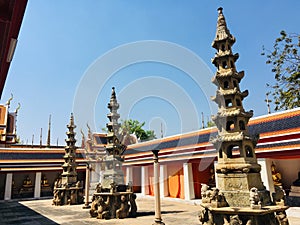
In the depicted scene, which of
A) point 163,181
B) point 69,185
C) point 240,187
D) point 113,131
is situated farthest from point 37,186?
point 240,187

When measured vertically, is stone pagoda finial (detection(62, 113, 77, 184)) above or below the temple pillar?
above

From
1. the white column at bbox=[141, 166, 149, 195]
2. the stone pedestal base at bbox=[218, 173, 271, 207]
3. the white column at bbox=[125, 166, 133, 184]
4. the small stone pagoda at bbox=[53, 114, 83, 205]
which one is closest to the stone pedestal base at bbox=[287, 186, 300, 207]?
the stone pedestal base at bbox=[218, 173, 271, 207]

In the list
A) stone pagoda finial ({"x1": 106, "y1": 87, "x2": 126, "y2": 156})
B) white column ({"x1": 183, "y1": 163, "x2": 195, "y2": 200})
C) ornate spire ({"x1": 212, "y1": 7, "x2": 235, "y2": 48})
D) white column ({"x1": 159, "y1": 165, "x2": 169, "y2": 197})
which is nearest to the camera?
ornate spire ({"x1": 212, "y1": 7, "x2": 235, "y2": 48})

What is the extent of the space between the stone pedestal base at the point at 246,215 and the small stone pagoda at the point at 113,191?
719 centimetres

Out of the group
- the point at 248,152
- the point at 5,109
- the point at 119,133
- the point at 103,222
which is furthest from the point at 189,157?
the point at 5,109

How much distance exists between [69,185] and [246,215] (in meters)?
16.4

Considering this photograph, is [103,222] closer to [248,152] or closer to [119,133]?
[119,133]

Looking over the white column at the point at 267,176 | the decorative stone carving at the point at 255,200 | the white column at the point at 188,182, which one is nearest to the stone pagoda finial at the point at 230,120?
the decorative stone carving at the point at 255,200

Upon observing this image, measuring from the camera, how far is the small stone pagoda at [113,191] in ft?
39.9

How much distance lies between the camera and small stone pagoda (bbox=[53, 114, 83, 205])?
18.3 meters

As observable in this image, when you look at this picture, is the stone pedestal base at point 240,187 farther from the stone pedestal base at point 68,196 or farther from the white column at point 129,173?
the white column at point 129,173

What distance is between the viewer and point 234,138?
6.64 m

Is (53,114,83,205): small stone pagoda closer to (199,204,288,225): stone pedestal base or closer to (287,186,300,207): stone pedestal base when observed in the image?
(287,186,300,207): stone pedestal base

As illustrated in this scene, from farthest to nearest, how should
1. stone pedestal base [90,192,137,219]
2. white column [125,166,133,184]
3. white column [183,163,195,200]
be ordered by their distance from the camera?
white column [125,166,133,184] → white column [183,163,195,200] → stone pedestal base [90,192,137,219]
